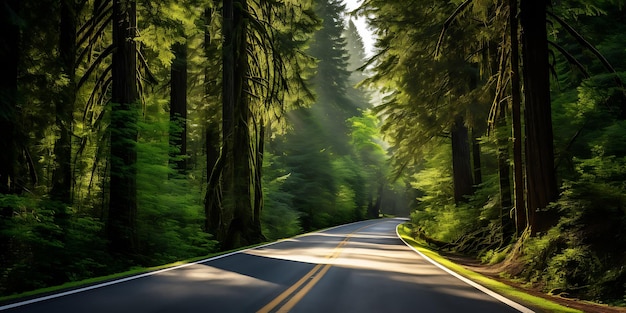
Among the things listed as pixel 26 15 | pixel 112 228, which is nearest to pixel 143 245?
pixel 112 228

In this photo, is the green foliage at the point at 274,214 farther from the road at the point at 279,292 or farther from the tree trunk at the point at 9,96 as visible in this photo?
the tree trunk at the point at 9,96

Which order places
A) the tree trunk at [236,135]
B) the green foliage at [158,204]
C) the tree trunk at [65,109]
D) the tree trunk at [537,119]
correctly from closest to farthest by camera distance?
the tree trunk at [537,119] → the tree trunk at [65,109] → the green foliage at [158,204] → the tree trunk at [236,135]

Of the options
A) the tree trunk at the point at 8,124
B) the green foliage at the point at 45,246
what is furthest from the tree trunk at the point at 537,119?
the tree trunk at the point at 8,124

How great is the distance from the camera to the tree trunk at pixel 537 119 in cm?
1197

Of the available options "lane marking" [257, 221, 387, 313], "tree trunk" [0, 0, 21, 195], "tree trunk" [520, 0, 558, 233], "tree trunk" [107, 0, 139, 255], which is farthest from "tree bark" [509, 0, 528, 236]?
"tree trunk" [0, 0, 21, 195]

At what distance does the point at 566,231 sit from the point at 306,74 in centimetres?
1728

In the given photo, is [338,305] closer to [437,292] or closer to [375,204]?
[437,292]

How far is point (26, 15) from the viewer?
43.0ft

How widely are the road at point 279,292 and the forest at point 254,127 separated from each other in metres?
2.90

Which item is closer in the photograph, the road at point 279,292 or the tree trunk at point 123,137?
the road at point 279,292

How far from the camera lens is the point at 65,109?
1322 cm

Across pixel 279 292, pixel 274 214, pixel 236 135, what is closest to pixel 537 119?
pixel 279 292

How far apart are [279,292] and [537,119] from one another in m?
8.07

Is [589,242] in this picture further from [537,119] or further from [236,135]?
[236,135]
